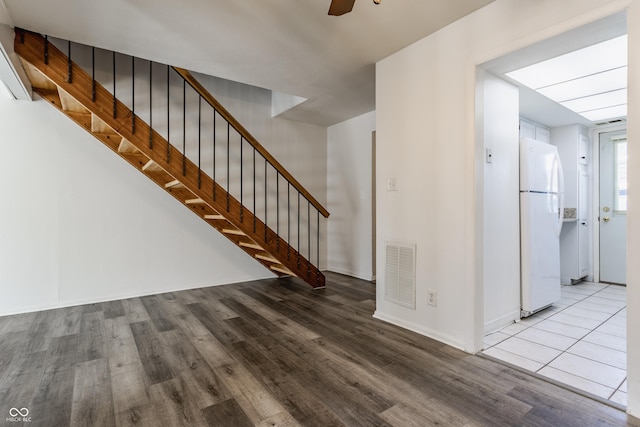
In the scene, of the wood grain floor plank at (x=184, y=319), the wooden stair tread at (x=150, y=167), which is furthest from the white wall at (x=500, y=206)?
the wooden stair tread at (x=150, y=167)

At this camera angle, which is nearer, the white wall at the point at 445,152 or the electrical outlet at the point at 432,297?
the white wall at the point at 445,152

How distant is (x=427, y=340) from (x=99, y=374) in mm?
2202

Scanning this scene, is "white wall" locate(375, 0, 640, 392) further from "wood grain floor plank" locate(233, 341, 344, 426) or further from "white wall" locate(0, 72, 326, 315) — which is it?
"white wall" locate(0, 72, 326, 315)

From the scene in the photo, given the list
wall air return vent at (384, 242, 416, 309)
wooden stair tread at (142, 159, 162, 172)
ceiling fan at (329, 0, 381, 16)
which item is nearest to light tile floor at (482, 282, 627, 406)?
wall air return vent at (384, 242, 416, 309)

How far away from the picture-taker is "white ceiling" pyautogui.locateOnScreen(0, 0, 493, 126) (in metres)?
2.07

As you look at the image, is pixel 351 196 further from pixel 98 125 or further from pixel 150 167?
pixel 98 125

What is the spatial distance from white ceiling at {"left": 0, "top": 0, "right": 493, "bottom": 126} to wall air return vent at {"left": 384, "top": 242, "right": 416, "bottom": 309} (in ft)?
5.58

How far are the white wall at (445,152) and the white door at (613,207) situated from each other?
3.56 metres

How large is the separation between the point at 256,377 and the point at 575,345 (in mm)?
2307

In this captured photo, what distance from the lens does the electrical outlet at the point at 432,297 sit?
2.40 meters

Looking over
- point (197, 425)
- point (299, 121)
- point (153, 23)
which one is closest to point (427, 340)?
point (197, 425)

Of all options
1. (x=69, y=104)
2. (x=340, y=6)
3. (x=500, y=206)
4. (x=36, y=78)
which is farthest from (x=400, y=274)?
(x=36, y=78)

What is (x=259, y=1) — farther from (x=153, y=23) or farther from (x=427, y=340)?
(x=427, y=340)

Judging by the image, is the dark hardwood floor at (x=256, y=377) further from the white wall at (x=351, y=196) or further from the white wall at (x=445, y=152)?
the white wall at (x=351, y=196)
